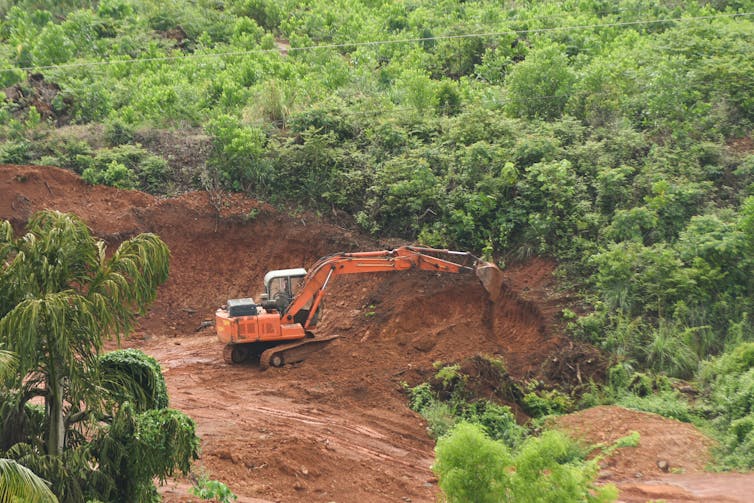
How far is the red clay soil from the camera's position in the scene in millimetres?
12312

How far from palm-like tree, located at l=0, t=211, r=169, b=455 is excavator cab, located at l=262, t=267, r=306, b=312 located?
7.98 m

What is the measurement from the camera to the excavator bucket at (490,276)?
56.4 feet

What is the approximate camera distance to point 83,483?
28.0 ft

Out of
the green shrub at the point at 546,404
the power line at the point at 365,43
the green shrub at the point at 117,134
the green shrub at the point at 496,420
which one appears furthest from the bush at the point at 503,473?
the power line at the point at 365,43

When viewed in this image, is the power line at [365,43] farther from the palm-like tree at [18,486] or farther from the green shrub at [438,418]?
the palm-like tree at [18,486]

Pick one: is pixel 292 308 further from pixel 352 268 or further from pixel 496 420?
pixel 496 420

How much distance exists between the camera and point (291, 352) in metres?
16.5

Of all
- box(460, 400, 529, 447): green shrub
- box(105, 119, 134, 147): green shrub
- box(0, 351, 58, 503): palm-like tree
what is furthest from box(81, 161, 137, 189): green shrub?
box(0, 351, 58, 503): palm-like tree

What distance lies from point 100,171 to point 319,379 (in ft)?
30.6

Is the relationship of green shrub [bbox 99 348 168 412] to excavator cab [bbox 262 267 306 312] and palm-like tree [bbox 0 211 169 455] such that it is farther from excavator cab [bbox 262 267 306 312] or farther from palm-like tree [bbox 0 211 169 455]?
excavator cab [bbox 262 267 306 312]

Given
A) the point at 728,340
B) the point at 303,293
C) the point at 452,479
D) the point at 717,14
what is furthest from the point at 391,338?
the point at 717,14

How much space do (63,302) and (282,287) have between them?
937cm

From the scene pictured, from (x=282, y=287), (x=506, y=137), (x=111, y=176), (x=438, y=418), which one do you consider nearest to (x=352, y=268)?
(x=282, y=287)

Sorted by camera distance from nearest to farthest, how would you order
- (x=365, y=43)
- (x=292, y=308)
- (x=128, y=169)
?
1. (x=292, y=308)
2. (x=128, y=169)
3. (x=365, y=43)
